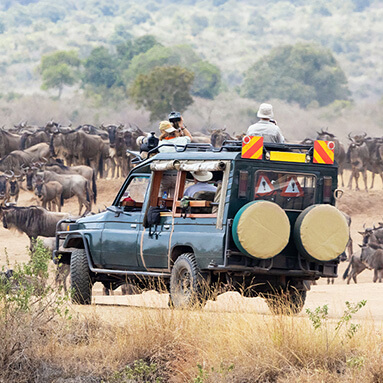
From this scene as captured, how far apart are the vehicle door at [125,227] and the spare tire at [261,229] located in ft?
6.49

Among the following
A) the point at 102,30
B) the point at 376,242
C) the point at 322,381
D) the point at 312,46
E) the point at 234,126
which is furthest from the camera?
the point at 102,30

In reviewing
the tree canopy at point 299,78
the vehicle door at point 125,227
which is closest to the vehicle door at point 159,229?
the vehicle door at point 125,227

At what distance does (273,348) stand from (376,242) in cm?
2032

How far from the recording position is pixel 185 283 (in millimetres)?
10875

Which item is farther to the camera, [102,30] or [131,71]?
[102,30]

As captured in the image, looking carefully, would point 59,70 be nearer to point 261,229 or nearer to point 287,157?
point 287,157

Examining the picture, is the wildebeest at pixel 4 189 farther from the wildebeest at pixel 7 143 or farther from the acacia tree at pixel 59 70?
the acacia tree at pixel 59 70

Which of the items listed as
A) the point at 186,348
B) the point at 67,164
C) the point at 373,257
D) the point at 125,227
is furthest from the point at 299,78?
the point at 186,348

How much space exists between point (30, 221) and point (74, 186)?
22.8ft

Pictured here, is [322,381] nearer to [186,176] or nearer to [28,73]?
[186,176]

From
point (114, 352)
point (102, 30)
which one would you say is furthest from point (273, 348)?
→ point (102, 30)

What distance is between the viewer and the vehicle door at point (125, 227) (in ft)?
38.6

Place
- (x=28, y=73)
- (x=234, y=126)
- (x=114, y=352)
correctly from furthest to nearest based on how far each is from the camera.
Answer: (x=28, y=73) → (x=234, y=126) → (x=114, y=352)

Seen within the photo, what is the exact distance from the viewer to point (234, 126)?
89.1m
